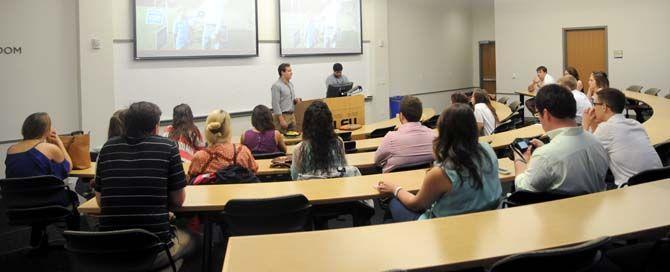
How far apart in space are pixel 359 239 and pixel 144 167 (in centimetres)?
124

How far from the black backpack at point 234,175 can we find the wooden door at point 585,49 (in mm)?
10231

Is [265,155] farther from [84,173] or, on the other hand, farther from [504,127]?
[504,127]

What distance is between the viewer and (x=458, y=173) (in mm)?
2680

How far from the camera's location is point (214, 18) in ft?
27.0

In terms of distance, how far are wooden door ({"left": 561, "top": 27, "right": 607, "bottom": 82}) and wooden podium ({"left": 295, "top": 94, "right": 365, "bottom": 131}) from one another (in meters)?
6.88

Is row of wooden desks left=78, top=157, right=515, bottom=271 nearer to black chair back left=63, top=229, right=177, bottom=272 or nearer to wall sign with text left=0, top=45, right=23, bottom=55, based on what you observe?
black chair back left=63, top=229, right=177, bottom=272

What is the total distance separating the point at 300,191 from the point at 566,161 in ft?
4.85

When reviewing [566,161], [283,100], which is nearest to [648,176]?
[566,161]

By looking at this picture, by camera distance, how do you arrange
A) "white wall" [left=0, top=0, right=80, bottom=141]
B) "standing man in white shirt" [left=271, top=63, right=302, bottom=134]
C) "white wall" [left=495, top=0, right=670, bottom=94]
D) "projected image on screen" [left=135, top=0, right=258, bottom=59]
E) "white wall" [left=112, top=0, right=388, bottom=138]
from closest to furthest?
"white wall" [left=0, top=0, right=80, bottom=141], "white wall" [left=112, top=0, right=388, bottom=138], "projected image on screen" [left=135, top=0, right=258, bottom=59], "standing man in white shirt" [left=271, top=63, right=302, bottom=134], "white wall" [left=495, top=0, right=670, bottom=94]

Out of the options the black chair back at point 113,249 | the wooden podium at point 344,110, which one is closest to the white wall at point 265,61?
the wooden podium at point 344,110

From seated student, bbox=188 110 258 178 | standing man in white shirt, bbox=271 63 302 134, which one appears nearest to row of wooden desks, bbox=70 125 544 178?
seated student, bbox=188 110 258 178

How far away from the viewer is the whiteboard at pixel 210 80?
24.3 ft

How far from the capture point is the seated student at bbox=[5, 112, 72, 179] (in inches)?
164

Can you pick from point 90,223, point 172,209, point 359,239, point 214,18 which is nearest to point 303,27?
point 214,18
